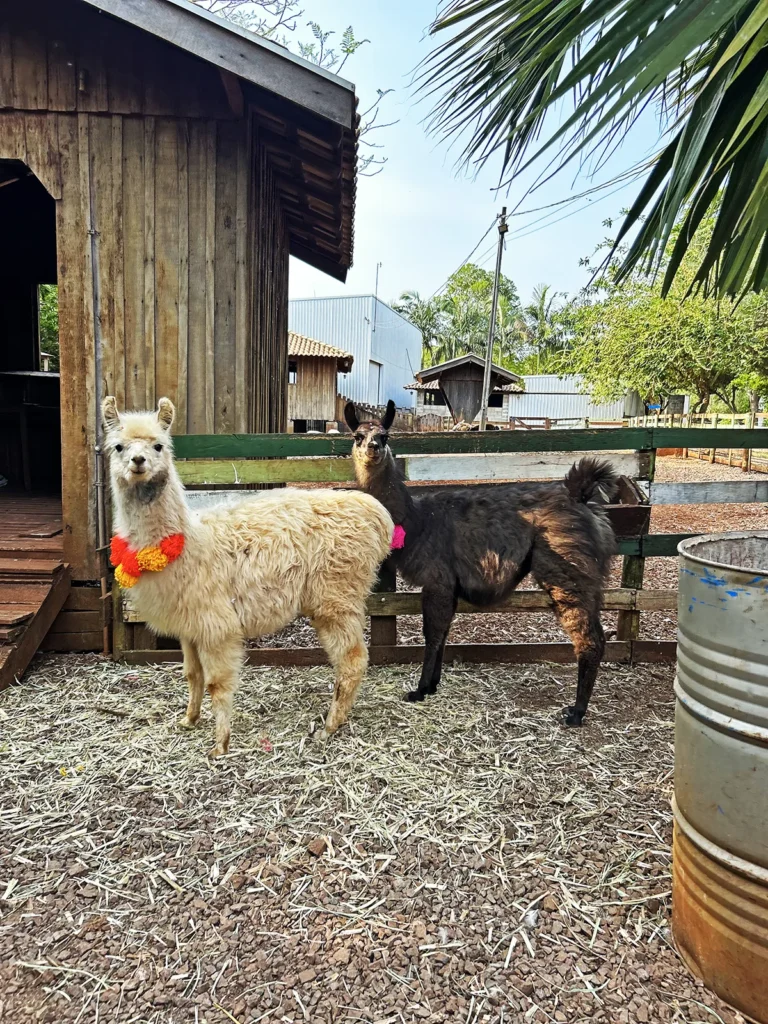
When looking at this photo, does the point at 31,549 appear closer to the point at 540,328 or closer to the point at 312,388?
the point at 312,388

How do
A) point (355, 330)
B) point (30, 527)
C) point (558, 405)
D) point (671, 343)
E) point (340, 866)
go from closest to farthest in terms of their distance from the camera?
point (340, 866), point (30, 527), point (671, 343), point (355, 330), point (558, 405)

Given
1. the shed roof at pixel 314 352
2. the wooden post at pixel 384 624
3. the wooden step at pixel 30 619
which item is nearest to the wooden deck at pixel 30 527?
the wooden step at pixel 30 619

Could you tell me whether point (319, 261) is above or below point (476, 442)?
above

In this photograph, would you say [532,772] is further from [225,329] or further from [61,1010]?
[225,329]

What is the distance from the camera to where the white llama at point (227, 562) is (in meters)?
3.24

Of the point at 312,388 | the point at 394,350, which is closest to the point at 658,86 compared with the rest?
the point at 312,388

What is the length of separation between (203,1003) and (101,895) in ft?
2.34

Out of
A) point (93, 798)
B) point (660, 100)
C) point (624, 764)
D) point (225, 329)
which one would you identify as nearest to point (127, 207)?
point (225, 329)

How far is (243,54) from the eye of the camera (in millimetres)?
3984

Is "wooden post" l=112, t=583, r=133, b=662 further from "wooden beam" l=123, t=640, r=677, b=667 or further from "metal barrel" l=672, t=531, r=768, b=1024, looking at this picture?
"metal barrel" l=672, t=531, r=768, b=1024

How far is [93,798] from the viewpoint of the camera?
9.66 feet

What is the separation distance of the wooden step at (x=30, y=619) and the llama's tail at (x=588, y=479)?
3.82m

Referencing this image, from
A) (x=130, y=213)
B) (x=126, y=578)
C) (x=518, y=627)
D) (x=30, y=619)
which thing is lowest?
(x=518, y=627)

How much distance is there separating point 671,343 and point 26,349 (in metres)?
20.2
